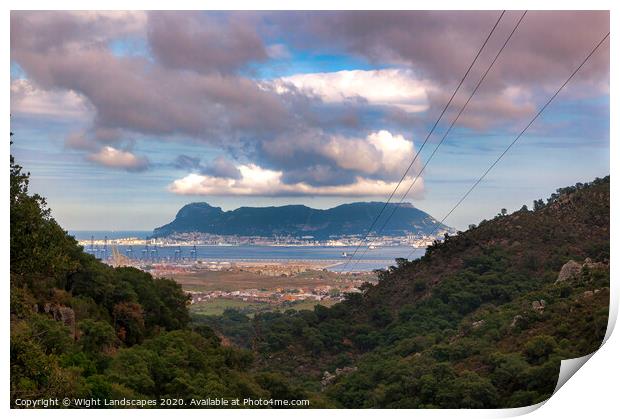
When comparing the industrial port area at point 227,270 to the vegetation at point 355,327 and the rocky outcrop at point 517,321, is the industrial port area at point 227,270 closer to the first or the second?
the vegetation at point 355,327

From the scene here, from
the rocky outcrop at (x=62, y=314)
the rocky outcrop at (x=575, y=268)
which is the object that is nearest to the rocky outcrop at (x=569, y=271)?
the rocky outcrop at (x=575, y=268)

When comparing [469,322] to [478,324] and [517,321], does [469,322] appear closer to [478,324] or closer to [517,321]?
[478,324]

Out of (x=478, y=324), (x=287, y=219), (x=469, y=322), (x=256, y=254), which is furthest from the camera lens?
(x=256, y=254)

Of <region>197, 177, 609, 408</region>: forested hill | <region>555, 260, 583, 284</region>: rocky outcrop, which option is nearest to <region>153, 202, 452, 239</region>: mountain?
<region>197, 177, 609, 408</region>: forested hill

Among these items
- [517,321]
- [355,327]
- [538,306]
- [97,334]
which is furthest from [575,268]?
[97,334]
